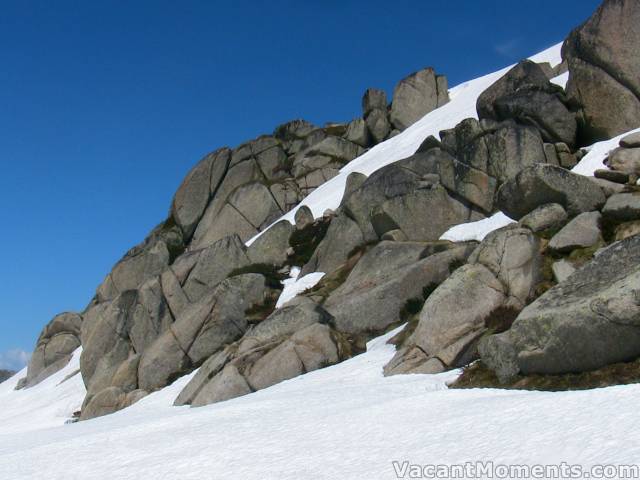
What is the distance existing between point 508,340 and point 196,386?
728 inches

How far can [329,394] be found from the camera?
2344 cm

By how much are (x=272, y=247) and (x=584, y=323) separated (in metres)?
37.3

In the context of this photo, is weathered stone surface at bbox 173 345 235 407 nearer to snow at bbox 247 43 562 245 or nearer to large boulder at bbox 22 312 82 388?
snow at bbox 247 43 562 245

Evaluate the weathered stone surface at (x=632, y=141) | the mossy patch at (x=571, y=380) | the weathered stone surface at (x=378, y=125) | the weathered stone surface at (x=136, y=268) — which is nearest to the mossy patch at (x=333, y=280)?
the weathered stone surface at (x=632, y=141)

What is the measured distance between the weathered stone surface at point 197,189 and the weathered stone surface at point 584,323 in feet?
A: 185

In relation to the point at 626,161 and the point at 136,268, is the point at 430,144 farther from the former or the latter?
the point at 136,268

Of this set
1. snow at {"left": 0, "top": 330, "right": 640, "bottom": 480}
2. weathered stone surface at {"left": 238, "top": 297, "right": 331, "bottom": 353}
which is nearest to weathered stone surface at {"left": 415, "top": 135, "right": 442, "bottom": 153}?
weathered stone surface at {"left": 238, "top": 297, "right": 331, "bottom": 353}

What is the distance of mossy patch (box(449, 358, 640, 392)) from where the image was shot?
16.2 m

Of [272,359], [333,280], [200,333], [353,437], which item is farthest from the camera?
[200,333]

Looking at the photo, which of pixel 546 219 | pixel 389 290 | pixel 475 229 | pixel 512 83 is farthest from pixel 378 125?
pixel 546 219

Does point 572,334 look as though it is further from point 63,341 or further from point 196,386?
point 63,341

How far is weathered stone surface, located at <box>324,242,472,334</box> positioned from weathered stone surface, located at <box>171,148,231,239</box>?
40413mm

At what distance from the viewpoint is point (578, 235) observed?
87.5ft

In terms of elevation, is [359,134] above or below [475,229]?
above
